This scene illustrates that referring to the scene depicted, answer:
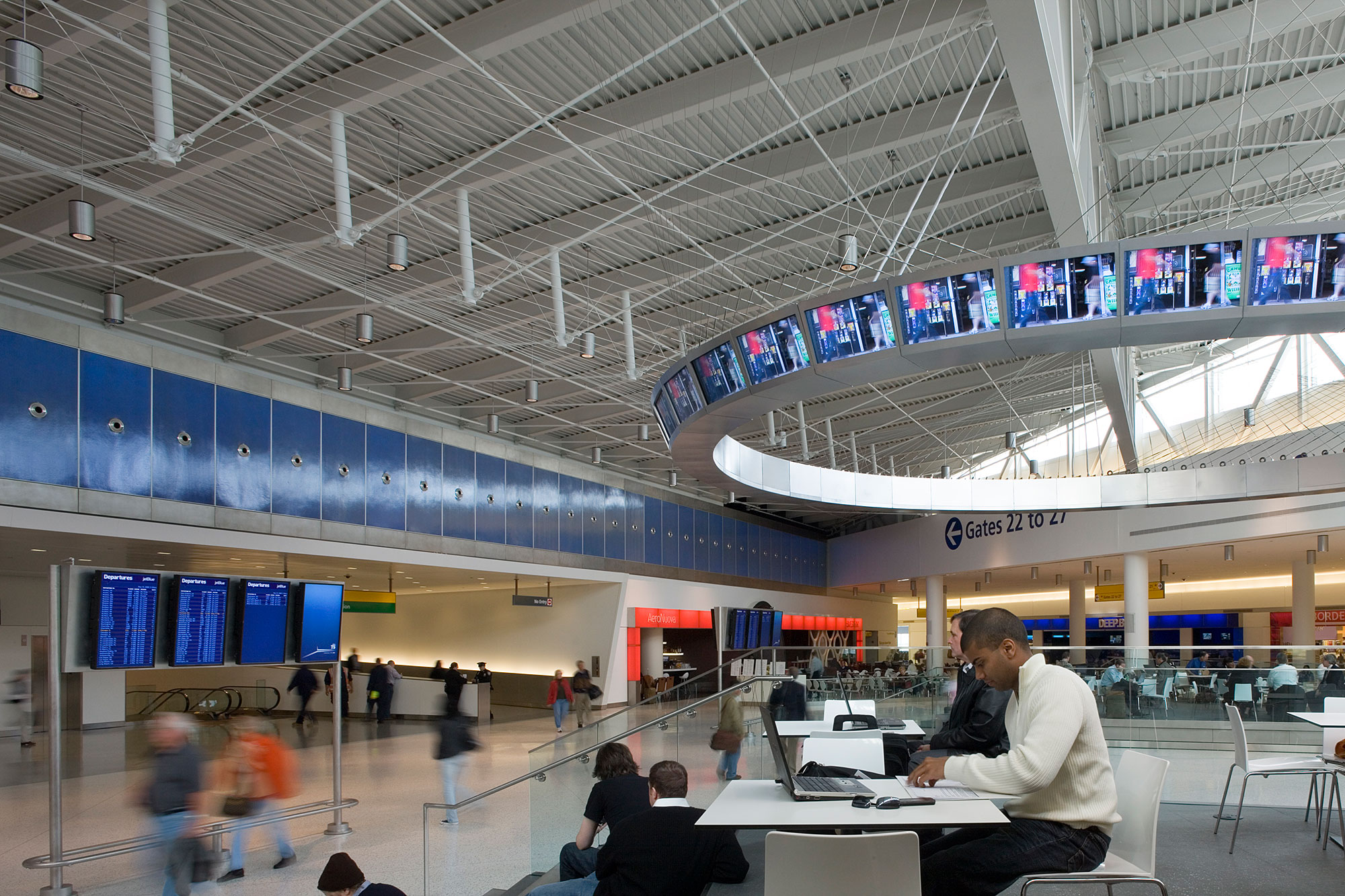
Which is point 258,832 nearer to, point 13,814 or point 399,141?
point 13,814

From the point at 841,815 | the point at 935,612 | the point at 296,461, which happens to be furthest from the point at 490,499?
the point at 841,815

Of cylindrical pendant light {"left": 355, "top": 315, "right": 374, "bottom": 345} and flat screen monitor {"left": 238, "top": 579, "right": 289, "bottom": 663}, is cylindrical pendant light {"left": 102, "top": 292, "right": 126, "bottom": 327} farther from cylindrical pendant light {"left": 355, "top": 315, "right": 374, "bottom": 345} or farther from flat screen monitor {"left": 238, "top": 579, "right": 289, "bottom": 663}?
flat screen monitor {"left": 238, "top": 579, "right": 289, "bottom": 663}

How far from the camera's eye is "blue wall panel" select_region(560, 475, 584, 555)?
79.1ft

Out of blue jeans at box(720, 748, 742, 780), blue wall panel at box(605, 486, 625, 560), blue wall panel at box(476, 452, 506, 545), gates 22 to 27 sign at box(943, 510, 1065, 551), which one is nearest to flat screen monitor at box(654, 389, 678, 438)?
blue jeans at box(720, 748, 742, 780)

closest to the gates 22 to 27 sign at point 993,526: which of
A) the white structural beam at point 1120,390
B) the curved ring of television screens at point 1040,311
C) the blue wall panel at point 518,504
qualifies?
the white structural beam at point 1120,390

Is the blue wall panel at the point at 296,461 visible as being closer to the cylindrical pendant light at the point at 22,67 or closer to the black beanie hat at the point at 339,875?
the cylindrical pendant light at the point at 22,67

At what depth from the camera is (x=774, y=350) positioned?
29.9 feet

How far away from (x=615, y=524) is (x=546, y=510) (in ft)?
10.2

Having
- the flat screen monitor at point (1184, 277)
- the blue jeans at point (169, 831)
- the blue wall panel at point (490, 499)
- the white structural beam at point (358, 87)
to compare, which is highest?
the white structural beam at point (358, 87)

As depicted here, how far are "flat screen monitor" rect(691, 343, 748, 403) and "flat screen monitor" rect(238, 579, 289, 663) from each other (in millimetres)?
4552

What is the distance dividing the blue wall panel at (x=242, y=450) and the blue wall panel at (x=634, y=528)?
39.0 feet

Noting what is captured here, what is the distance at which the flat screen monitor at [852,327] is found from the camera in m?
8.31

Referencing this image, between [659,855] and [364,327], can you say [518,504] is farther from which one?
[659,855]

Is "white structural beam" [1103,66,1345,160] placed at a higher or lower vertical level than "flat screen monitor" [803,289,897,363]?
higher
